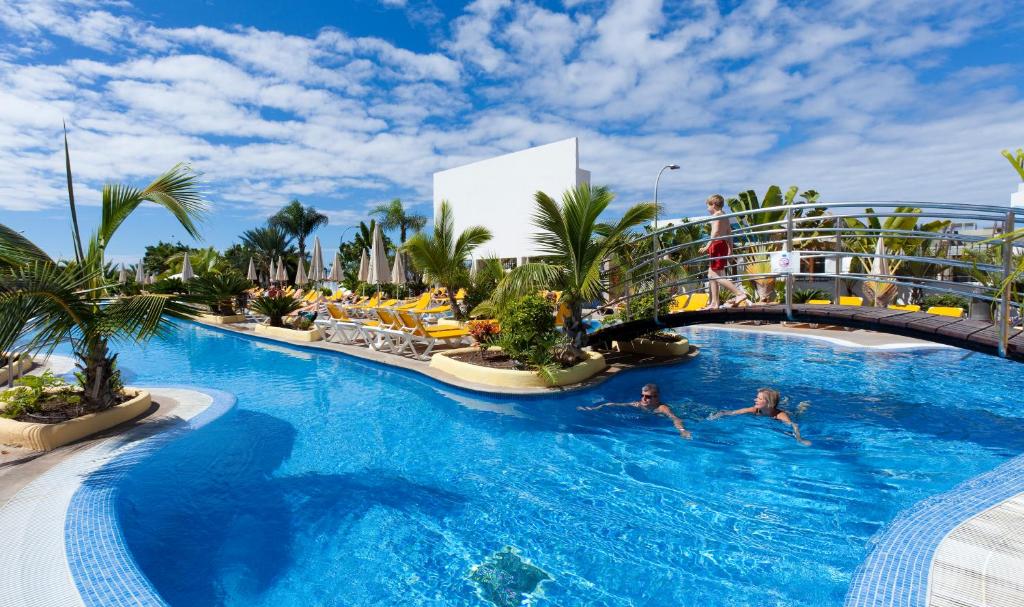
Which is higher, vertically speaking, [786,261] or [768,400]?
[786,261]

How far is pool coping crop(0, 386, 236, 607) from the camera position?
2801mm

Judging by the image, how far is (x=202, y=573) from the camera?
360cm

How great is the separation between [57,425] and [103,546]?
262 centimetres

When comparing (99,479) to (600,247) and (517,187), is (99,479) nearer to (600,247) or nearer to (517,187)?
(600,247)

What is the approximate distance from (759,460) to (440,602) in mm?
4020

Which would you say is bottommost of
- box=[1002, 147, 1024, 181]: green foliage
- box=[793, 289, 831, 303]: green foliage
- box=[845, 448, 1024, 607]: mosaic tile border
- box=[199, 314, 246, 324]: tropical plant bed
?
box=[845, 448, 1024, 607]: mosaic tile border

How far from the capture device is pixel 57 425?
5.08 metres

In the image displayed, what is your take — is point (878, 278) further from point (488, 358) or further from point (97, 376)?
point (97, 376)

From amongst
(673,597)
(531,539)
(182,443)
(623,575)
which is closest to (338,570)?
(531,539)

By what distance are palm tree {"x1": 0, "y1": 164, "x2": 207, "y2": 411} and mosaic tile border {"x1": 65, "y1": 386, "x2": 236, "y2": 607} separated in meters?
1.24

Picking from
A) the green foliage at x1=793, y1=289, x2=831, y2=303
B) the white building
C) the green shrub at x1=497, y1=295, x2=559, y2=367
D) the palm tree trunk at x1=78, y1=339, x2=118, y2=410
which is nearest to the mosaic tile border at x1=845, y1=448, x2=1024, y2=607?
the green shrub at x1=497, y1=295, x2=559, y2=367

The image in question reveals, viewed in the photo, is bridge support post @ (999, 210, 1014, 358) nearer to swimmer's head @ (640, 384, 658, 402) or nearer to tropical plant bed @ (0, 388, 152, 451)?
swimmer's head @ (640, 384, 658, 402)

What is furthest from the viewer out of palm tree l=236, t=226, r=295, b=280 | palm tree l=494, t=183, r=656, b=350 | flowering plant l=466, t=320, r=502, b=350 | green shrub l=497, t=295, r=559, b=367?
palm tree l=236, t=226, r=295, b=280

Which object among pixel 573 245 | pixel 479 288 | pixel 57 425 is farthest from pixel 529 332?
pixel 479 288
